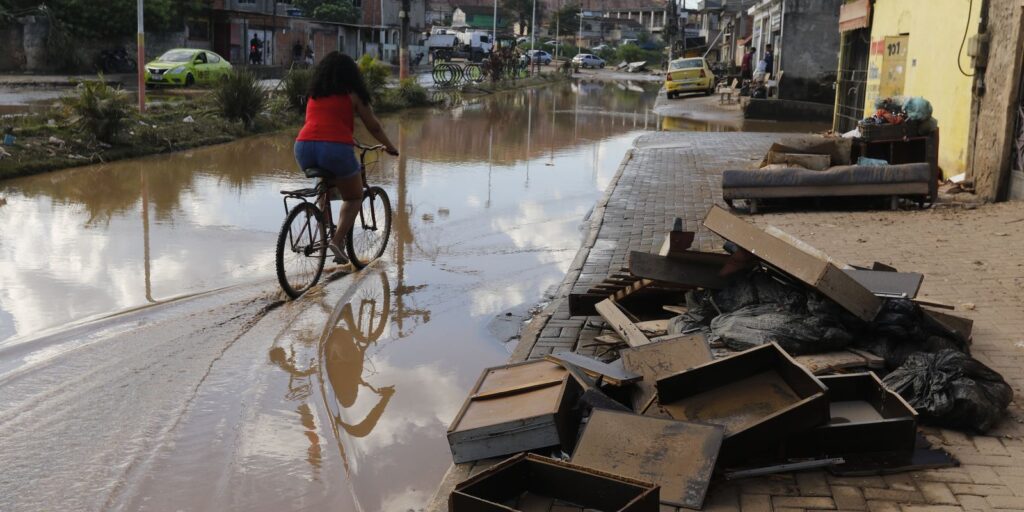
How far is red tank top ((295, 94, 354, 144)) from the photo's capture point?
7117 mm

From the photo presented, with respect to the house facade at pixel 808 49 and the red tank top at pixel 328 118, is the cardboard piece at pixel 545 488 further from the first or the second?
the house facade at pixel 808 49

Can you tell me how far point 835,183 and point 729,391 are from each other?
687cm

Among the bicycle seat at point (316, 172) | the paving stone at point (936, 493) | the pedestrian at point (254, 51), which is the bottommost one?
the paving stone at point (936, 493)

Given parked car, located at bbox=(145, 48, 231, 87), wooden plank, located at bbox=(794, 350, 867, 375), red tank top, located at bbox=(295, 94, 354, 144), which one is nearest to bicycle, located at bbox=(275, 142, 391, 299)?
red tank top, located at bbox=(295, 94, 354, 144)

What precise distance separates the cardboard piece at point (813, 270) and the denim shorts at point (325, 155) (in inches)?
124

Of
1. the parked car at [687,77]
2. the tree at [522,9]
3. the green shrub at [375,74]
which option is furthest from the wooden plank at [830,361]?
the tree at [522,9]

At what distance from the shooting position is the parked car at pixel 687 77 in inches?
1471

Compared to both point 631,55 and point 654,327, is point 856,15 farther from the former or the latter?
point 631,55

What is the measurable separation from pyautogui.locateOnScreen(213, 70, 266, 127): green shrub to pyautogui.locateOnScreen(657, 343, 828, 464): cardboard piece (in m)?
15.0

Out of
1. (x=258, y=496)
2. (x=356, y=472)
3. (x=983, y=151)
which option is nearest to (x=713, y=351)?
(x=356, y=472)

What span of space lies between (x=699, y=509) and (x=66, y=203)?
8.76 metres

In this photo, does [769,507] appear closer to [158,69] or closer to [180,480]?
[180,480]

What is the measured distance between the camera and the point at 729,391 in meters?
4.57

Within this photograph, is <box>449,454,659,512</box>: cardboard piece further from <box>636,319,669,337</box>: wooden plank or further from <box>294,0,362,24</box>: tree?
<box>294,0,362,24</box>: tree
